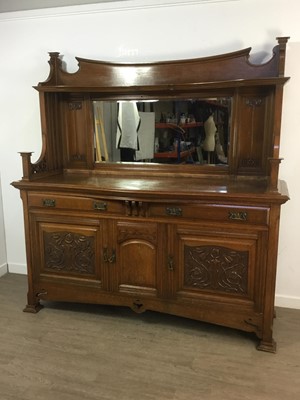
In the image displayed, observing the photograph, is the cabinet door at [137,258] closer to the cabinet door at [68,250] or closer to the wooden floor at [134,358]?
the cabinet door at [68,250]

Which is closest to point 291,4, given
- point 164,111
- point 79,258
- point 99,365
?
point 164,111

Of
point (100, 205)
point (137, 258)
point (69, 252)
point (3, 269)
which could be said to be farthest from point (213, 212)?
point (3, 269)

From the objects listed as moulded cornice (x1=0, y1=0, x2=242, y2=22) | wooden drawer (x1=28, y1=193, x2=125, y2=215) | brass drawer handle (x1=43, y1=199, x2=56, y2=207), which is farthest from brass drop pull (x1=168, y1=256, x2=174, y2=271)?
moulded cornice (x1=0, y1=0, x2=242, y2=22)

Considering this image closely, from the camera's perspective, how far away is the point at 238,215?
1988mm

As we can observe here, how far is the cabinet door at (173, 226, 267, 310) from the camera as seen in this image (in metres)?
2.02

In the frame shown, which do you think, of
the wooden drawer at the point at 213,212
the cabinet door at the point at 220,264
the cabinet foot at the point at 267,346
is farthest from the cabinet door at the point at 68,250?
the cabinet foot at the point at 267,346

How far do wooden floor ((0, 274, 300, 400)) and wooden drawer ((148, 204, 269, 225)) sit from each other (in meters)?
0.75

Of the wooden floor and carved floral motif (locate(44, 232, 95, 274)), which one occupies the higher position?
carved floral motif (locate(44, 232, 95, 274))

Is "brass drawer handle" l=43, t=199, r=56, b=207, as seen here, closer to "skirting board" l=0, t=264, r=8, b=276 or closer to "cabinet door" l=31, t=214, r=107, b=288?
"cabinet door" l=31, t=214, r=107, b=288

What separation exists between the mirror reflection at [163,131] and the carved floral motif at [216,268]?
669 millimetres

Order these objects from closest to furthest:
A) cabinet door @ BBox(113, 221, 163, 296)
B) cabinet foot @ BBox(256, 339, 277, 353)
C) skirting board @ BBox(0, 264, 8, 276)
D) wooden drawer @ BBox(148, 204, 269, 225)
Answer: wooden drawer @ BBox(148, 204, 269, 225), cabinet foot @ BBox(256, 339, 277, 353), cabinet door @ BBox(113, 221, 163, 296), skirting board @ BBox(0, 264, 8, 276)

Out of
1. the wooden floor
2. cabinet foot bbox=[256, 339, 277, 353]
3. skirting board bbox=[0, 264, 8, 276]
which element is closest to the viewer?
the wooden floor

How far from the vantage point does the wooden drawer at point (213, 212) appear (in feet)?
6.43

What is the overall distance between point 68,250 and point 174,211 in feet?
2.53
